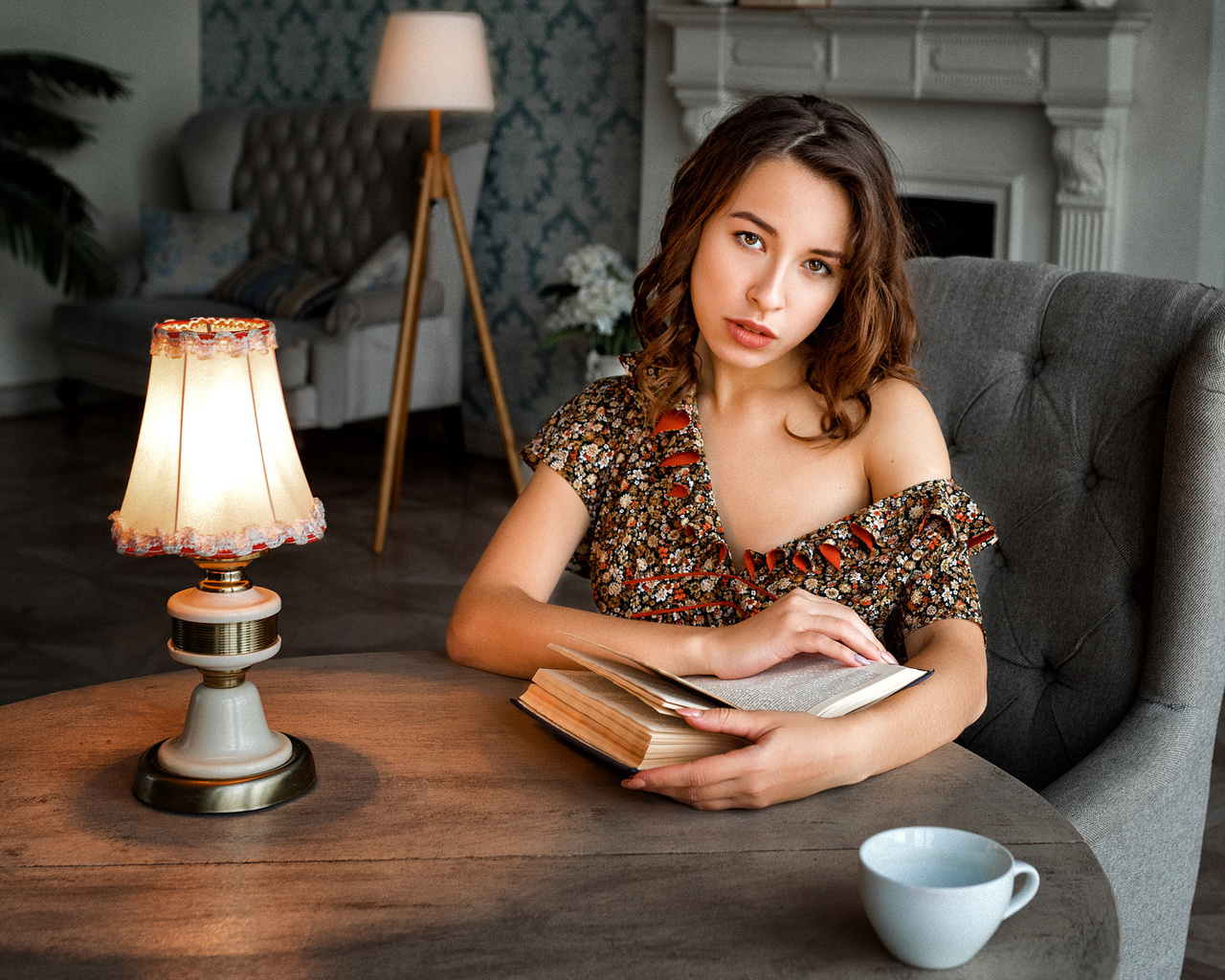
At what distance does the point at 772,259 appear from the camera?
1263 millimetres

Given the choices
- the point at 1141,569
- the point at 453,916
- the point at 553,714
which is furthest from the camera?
the point at 1141,569

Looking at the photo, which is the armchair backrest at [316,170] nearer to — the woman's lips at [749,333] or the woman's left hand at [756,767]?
the woman's lips at [749,333]

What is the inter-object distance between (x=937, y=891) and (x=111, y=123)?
613 centimetres

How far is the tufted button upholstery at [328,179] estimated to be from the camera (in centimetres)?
513

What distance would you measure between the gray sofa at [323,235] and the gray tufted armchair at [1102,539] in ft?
11.1

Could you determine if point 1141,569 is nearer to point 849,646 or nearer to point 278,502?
point 849,646

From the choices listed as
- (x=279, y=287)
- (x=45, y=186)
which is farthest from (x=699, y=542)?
(x=45, y=186)

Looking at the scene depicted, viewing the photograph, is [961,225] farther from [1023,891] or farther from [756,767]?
[1023,891]

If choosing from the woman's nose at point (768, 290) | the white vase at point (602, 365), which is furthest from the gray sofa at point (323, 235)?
the woman's nose at point (768, 290)

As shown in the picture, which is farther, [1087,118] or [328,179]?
[328,179]

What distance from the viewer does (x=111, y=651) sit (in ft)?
10.6

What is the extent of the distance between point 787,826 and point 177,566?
3288 mm

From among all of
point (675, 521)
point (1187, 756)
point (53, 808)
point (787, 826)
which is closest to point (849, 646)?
point (787, 826)

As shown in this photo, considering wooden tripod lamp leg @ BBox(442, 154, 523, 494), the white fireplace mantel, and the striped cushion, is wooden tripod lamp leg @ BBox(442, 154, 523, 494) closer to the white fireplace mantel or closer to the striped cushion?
the white fireplace mantel
